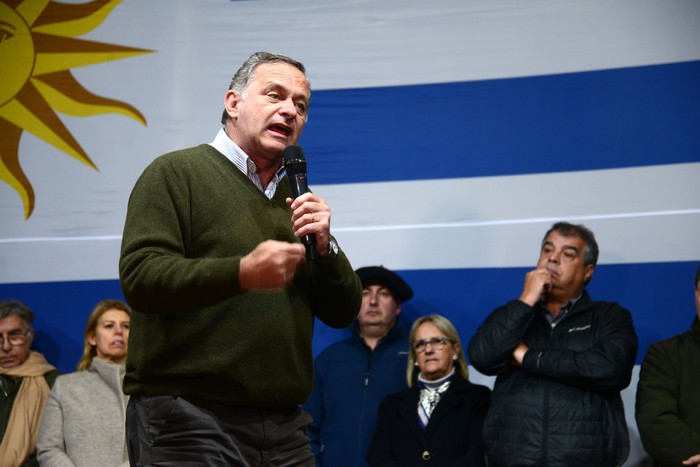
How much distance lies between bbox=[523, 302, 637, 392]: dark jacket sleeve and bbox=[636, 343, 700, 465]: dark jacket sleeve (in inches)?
4.3

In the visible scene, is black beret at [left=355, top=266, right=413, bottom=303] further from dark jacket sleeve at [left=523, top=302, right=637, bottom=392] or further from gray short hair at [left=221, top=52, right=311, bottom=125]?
gray short hair at [left=221, top=52, right=311, bottom=125]

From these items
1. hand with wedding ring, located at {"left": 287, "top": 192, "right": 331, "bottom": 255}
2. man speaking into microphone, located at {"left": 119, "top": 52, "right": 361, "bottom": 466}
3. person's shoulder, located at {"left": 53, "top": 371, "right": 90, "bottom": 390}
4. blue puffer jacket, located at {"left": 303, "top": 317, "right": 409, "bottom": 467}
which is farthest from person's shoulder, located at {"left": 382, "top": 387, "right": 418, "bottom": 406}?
hand with wedding ring, located at {"left": 287, "top": 192, "right": 331, "bottom": 255}

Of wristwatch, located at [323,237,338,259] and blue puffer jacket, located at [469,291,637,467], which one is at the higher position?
wristwatch, located at [323,237,338,259]

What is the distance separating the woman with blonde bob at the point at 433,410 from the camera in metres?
3.49

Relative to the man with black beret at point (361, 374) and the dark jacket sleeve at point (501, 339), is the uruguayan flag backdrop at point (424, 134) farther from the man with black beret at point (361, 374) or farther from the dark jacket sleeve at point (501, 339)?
the dark jacket sleeve at point (501, 339)

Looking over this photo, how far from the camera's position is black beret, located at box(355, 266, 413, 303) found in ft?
13.1

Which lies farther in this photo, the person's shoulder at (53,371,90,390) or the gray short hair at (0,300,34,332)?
the gray short hair at (0,300,34,332)

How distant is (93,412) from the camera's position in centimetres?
372

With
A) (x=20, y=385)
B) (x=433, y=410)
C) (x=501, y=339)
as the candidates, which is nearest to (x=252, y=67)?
(x=501, y=339)

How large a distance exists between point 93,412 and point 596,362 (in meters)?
2.12

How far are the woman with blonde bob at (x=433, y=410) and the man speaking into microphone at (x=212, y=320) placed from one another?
184 cm

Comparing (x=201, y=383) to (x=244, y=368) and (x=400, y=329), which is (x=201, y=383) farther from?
(x=400, y=329)

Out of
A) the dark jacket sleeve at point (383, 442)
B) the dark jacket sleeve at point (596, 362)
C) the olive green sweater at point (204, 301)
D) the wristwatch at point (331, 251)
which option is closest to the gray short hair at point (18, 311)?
the dark jacket sleeve at point (383, 442)

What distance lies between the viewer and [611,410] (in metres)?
3.25
